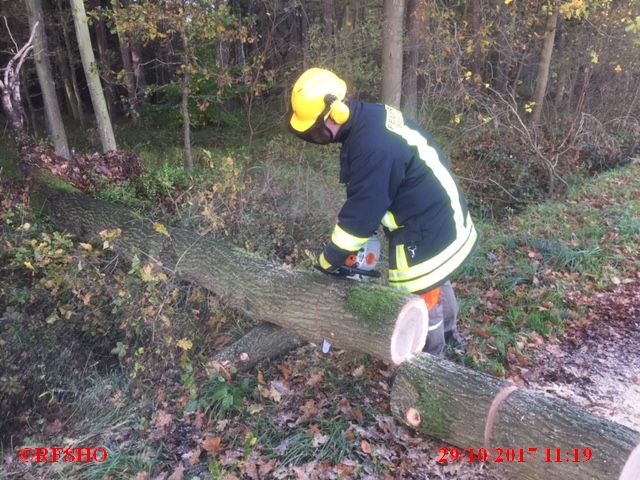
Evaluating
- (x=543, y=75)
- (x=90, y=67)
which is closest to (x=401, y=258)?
(x=90, y=67)

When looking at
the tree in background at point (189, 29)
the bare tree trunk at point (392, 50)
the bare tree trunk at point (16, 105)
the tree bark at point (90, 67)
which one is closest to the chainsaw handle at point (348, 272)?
the bare tree trunk at point (16, 105)

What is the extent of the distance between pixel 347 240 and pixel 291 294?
2.39 ft

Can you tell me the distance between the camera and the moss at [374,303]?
9.48ft

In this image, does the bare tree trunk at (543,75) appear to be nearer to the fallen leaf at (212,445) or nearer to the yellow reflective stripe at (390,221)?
the yellow reflective stripe at (390,221)

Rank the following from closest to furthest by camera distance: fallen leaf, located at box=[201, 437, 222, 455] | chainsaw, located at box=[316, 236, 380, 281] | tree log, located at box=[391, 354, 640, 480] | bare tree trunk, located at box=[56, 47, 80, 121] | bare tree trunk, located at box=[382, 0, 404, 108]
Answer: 1. tree log, located at box=[391, 354, 640, 480]
2. fallen leaf, located at box=[201, 437, 222, 455]
3. chainsaw, located at box=[316, 236, 380, 281]
4. bare tree trunk, located at box=[382, 0, 404, 108]
5. bare tree trunk, located at box=[56, 47, 80, 121]

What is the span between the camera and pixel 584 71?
36.1ft

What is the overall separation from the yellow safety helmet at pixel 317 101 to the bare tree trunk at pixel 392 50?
18.3 ft

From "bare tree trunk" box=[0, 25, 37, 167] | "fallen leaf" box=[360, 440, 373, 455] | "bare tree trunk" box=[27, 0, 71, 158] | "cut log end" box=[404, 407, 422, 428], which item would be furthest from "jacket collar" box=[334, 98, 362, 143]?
"bare tree trunk" box=[27, 0, 71, 158]

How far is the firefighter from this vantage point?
2.78m

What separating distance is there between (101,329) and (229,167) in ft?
7.45

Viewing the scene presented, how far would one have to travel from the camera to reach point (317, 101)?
275 centimetres

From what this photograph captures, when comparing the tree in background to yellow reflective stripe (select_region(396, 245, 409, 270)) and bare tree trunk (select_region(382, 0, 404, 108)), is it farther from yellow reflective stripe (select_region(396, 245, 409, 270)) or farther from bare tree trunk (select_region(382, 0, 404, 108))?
yellow reflective stripe (select_region(396, 245, 409, 270))

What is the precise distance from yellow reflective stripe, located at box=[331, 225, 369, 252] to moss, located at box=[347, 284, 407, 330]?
1.05ft

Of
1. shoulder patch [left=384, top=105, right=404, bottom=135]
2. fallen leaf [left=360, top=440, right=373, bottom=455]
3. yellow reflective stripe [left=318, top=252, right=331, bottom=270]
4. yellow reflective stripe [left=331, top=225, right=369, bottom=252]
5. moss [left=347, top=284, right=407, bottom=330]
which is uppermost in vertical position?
shoulder patch [left=384, top=105, right=404, bottom=135]
